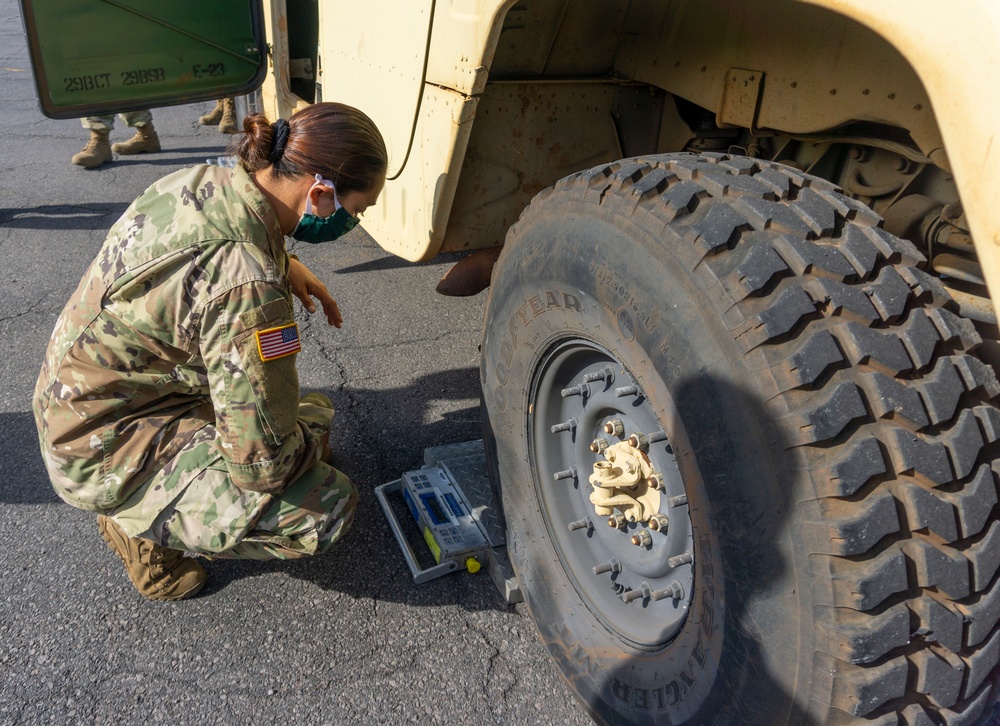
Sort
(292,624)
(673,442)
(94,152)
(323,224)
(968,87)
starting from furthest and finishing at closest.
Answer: (94,152)
(292,624)
(323,224)
(673,442)
(968,87)

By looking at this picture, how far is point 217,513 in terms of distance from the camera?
200 centimetres

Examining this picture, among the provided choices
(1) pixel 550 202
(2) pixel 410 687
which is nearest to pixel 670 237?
(1) pixel 550 202

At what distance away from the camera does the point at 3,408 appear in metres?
2.94

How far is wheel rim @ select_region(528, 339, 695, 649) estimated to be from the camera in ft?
5.16

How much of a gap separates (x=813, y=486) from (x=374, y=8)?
1839 millimetres

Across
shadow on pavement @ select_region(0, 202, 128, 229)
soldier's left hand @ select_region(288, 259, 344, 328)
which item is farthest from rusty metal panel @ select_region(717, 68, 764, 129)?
shadow on pavement @ select_region(0, 202, 128, 229)

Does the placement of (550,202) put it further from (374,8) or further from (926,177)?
(374,8)

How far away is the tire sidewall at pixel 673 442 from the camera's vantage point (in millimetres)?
1223

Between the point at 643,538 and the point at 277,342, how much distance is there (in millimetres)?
904

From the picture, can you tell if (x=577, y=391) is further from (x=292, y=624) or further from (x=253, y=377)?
(x=292, y=624)

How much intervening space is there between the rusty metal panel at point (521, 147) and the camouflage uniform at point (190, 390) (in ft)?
1.93

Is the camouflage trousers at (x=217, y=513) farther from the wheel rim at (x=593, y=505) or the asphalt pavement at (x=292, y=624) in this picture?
the wheel rim at (x=593, y=505)

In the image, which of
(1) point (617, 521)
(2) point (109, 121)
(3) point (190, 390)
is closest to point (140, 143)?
(2) point (109, 121)

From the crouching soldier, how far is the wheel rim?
589 millimetres
